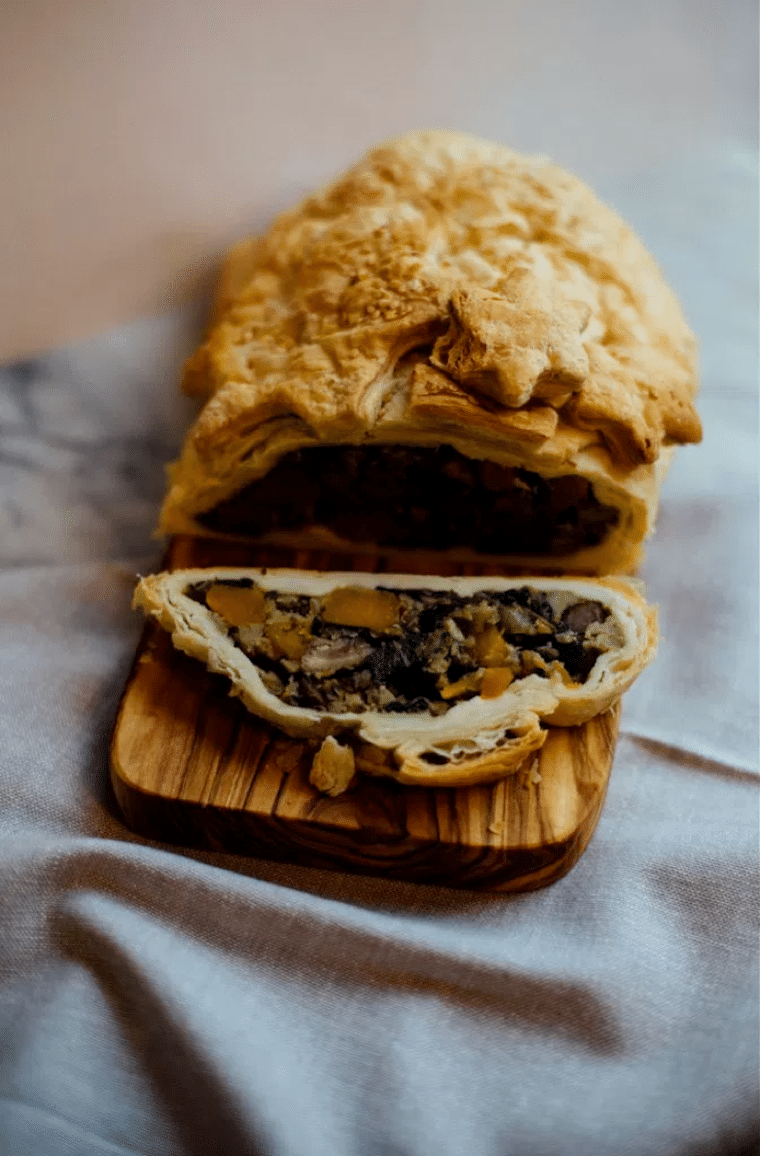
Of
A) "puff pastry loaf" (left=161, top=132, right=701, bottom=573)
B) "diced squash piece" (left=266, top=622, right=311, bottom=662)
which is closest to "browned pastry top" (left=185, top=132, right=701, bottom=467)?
"puff pastry loaf" (left=161, top=132, right=701, bottom=573)

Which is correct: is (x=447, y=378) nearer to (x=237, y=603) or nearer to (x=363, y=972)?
(x=237, y=603)

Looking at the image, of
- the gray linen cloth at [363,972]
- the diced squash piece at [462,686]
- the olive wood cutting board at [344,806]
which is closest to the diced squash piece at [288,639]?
the olive wood cutting board at [344,806]

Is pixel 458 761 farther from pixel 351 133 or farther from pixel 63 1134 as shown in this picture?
pixel 351 133

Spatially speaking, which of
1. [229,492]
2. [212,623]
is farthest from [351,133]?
[212,623]

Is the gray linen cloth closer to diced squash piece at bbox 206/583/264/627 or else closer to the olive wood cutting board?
the olive wood cutting board

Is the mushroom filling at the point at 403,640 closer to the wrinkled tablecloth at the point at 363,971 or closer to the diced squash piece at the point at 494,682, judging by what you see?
the diced squash piece at the point at 494,682
